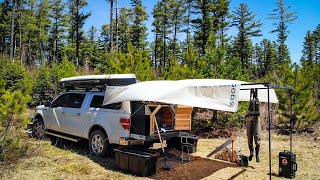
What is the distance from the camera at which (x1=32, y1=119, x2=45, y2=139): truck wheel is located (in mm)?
9732

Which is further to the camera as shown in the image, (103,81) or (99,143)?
(103,81)

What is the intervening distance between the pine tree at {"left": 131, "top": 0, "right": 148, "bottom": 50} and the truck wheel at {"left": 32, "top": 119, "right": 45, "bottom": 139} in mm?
32653

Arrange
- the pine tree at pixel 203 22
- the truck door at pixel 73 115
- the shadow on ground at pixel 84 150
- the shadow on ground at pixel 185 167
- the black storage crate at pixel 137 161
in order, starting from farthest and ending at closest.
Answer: the pine tree at pixel 203 22, the truck door at pixel 73 115, the shadow on ground at pixel 84 150, the shadow on ground at pixel 185 167, the black storage crate at pixel 137 161

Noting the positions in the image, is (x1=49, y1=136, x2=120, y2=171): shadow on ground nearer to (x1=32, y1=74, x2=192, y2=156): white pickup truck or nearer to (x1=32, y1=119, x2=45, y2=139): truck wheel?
(x1=32, y1=74, x2=192, y2=156): white pickup truck

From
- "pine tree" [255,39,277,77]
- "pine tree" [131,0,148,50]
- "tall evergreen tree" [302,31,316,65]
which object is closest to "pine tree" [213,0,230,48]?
"pine tree" [131,0,148,50]

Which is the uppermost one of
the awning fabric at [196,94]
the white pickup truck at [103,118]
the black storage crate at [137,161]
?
the awning fabric at [196,94]

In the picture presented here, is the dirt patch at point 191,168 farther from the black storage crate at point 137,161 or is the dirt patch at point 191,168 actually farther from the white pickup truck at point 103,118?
the white pickup truck at point 103,118

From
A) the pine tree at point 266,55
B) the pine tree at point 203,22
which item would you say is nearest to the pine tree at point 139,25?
the pine tree at point 203,22

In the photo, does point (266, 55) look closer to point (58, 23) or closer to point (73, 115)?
point (58, 23)

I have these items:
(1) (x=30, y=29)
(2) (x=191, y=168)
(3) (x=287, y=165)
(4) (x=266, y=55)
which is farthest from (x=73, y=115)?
(4) (x=266, y=55)

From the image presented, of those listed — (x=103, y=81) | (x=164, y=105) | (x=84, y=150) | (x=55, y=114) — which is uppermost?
(x=103, y=81)

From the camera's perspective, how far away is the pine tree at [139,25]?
4088 centimetres

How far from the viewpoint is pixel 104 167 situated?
691 centimetres

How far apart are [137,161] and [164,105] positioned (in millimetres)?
1926
